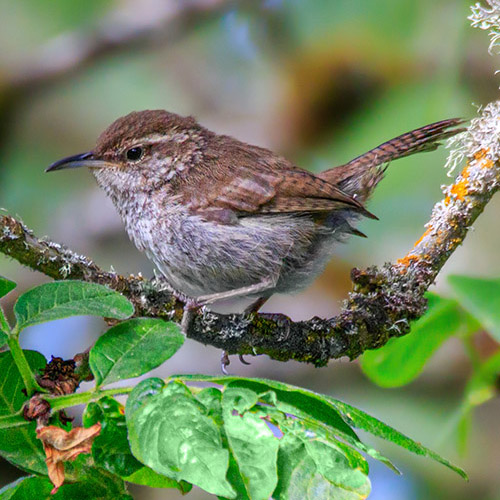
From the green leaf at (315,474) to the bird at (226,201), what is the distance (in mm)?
1779

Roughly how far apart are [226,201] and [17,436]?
6.43 feet

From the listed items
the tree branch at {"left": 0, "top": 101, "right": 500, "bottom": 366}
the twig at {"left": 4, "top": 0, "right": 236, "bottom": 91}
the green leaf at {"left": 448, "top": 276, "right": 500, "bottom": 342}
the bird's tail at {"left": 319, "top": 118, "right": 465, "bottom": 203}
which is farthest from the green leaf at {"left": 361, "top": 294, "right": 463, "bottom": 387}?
the twig at {"left": 4, "top": 0, "right": 236, "bottom": 91}

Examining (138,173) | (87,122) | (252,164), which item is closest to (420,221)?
(252,164)

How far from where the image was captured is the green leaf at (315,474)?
1192 mm

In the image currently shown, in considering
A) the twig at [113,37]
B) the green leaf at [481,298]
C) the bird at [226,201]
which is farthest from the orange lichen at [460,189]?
the twig at [113,37]

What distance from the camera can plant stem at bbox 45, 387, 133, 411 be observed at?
1324mm

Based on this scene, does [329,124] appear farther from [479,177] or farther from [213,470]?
[213,470]

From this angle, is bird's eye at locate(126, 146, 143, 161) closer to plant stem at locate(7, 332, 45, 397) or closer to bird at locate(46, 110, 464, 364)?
bird at locate(46, 110, 464, 364)

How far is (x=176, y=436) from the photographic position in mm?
1181

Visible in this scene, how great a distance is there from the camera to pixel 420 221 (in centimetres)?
469

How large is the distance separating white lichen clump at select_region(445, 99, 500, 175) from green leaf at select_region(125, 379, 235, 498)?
1.86m

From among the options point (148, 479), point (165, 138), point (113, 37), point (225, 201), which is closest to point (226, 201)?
point (225, 201)

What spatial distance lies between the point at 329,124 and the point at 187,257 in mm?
2300

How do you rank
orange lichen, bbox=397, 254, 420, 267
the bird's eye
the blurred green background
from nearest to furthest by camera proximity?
orange lichen, bbox=397, 254, 420, 267 < the bird's eye < the blurred green background
